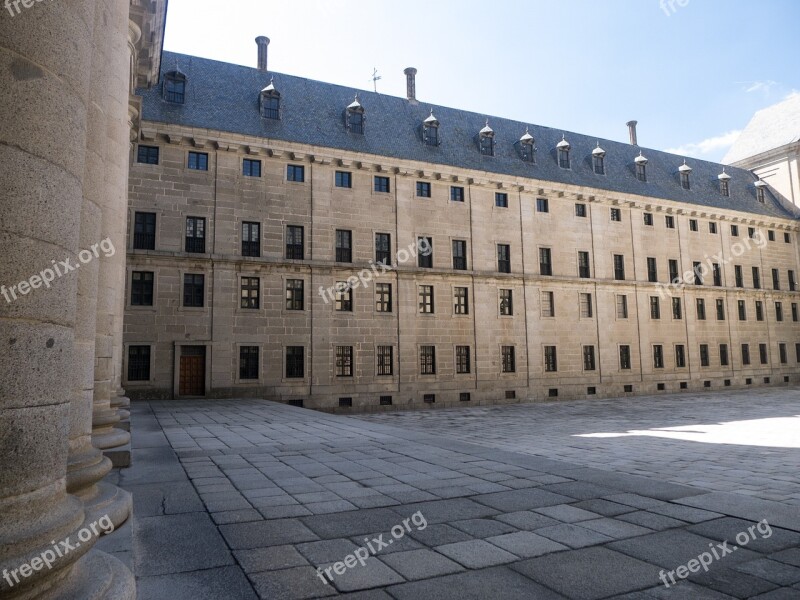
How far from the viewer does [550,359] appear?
33438 millimetres

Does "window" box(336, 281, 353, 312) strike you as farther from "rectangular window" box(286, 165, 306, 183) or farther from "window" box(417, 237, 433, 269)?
"rectangular window" box(286, 165, 306, 183)

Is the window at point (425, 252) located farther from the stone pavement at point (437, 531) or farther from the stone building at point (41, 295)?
the stone building at point (41, 295)

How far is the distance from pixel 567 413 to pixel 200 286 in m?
18.4

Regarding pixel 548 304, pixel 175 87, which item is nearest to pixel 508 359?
pixel 548 304

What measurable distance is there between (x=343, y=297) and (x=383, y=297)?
2.31 meters

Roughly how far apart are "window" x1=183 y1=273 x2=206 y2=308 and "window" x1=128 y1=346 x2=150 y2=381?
9.08 feet

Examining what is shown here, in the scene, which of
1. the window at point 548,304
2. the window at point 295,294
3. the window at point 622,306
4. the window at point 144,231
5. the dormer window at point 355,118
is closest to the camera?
the window at point 144,231

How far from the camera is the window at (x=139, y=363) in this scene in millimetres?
23641

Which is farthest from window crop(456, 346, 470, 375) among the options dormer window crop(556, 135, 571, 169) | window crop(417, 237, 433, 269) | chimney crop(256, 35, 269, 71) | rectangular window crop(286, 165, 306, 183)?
chimney crop(256, 35, 269, 71)

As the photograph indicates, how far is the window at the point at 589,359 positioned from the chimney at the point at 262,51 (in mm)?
27002

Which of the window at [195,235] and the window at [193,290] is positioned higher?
the window at [195,235]

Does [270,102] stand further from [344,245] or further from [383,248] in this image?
[383,248]

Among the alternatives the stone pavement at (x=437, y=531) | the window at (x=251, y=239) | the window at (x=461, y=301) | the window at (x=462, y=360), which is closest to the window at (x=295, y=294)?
the window at (x=251, y=239)

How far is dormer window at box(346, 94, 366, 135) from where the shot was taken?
31203mm
